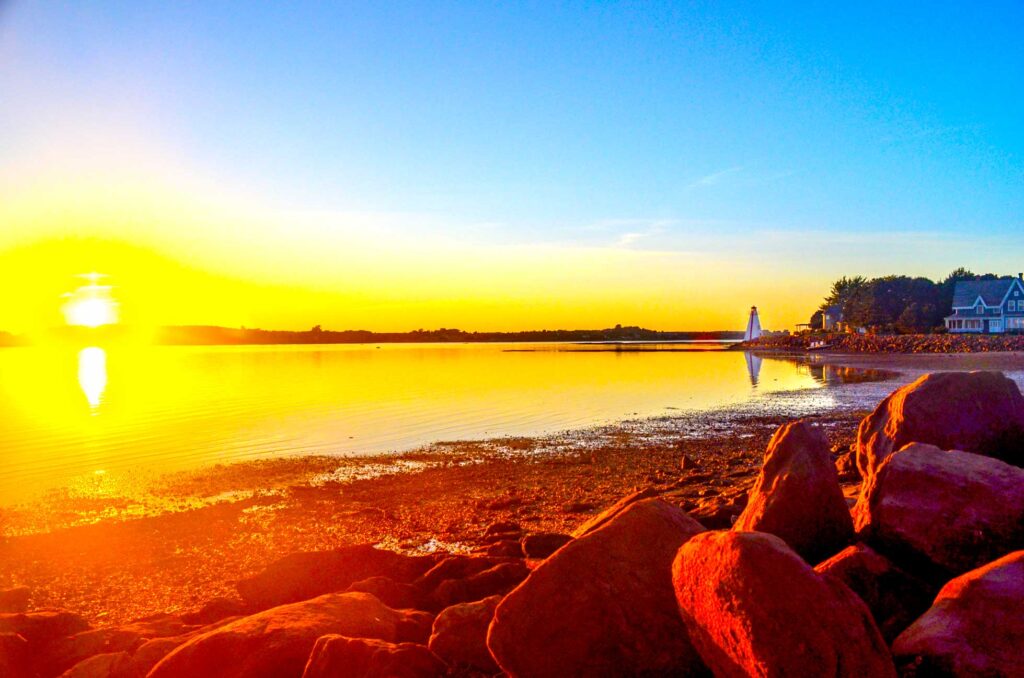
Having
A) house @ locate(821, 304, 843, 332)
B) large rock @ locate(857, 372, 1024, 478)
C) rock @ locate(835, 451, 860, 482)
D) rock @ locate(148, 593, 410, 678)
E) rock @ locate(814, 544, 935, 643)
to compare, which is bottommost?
rock @ locate(148, 593, 410, 678)

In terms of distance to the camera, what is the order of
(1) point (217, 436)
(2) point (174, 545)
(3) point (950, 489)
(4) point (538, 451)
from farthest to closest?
(1) point (217, 436), (4) point (538, 451), (2) point (174, 545), (3) point (950, 489)

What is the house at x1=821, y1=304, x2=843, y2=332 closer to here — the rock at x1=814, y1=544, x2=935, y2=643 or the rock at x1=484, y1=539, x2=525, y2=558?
the rock at x1=484, y1=539, x2=525, y2=558

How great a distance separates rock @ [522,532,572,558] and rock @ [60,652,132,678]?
17.2 feet

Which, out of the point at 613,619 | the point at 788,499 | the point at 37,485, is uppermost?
the point at 788,499

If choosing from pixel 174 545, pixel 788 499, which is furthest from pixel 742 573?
pixel 174 545

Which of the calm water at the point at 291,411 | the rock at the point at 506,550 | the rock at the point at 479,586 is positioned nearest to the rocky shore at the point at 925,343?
the calm water at the point at 291,411

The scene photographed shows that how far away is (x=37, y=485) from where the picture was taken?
2042cm

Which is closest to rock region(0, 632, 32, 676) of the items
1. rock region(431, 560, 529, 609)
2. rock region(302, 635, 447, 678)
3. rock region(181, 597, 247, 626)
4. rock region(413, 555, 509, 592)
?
rock region(181, 597, 247, 626)

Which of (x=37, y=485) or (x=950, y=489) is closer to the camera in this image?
(x=950, y=489)

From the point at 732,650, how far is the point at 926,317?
128555 millimetres

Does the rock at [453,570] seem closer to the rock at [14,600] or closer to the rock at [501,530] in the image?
the rock at [501,530]

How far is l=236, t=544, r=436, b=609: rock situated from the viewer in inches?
396

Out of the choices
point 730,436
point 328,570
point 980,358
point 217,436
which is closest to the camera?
point 328,570

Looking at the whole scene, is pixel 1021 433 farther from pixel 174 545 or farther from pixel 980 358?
pixel 980 358
